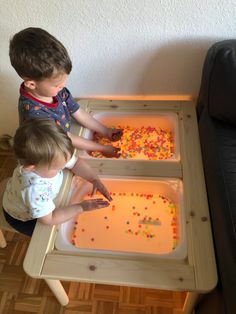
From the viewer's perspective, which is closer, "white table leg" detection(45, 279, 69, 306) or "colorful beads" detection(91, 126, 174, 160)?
"white table leg" detection(45, 279, 69, 306)

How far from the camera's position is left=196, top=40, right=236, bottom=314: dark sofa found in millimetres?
882

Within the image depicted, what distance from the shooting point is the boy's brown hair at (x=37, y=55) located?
1.01 m

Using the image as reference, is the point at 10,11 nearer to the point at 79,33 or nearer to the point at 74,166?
the point at 79,33

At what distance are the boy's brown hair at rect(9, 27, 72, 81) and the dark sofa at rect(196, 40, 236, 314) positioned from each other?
587mm

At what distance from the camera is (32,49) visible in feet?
3.31

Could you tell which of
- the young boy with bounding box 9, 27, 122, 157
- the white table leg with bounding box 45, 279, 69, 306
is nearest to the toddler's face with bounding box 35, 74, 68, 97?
the young boy with bounding box 9, 27, 122, 157

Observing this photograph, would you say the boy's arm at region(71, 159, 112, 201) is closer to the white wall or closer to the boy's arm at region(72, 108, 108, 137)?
the boy's arm at region(72, 108, 108, 137)

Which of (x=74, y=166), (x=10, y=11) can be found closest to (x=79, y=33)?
(x=10, y=11)

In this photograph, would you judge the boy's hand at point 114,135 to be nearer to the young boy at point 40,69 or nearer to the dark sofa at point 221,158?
the young boy at point 40,69

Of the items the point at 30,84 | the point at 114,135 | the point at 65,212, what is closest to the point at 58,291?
the point at 65,212

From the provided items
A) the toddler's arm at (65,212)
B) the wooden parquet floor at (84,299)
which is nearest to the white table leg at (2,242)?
the wooden parquet floor at (84,299)

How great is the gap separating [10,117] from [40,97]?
0.70 meters

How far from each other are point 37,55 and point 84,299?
1.11 meters

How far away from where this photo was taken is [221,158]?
1087 mm
